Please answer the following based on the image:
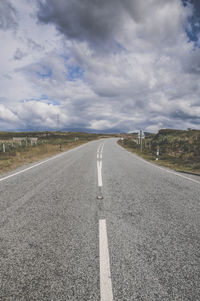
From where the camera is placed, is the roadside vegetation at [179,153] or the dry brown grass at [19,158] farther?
the roadside vegetation at [179,153]

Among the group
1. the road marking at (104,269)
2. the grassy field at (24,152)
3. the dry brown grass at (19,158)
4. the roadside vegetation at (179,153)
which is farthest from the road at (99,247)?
the roadside vegetation at (179,153)

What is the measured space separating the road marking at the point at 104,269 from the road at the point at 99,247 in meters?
0.01

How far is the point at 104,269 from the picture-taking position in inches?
82.8

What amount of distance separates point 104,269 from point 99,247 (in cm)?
43

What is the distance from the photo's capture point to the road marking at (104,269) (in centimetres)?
178

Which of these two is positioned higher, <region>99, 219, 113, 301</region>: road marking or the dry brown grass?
the dry brown grass

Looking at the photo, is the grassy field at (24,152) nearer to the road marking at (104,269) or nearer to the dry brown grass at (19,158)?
the dry brown grass at (19,158)

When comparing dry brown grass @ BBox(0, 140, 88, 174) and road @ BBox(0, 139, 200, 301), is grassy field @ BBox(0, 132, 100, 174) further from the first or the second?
road @ BBox(0, 139, 200, 301)

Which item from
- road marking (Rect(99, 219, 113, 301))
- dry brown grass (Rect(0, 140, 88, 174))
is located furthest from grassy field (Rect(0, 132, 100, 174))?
road marking (Rect(99, 219, 113, 301))

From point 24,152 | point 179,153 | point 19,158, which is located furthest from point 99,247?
point 24,152

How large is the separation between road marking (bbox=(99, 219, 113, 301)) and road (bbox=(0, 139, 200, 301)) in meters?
0.01

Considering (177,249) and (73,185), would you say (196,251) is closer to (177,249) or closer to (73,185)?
(177,249)

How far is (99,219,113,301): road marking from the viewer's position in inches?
70.0

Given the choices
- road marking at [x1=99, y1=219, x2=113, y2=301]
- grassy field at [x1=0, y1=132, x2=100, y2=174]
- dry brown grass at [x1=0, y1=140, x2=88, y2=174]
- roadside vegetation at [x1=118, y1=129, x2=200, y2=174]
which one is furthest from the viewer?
roadside vegetation at [x1=118, y1=129, x2=200, y2=174]
